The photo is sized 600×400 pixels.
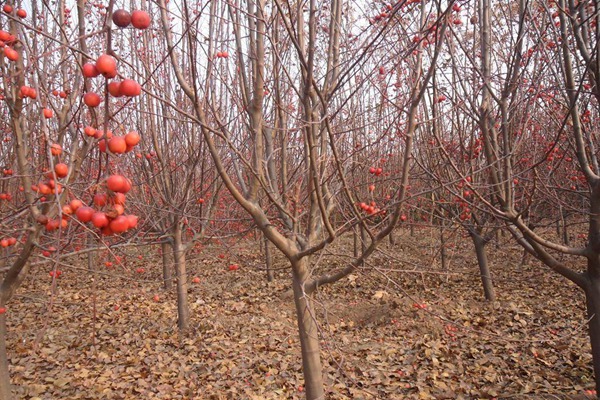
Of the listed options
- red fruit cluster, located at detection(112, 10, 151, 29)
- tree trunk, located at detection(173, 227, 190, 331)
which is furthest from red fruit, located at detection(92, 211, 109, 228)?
tree trunk, located at detection(173, 227, 190, 331)

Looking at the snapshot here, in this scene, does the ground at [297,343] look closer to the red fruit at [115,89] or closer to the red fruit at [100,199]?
the red fruit at [100,199]

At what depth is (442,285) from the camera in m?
7.00

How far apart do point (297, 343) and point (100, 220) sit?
4.22 meters

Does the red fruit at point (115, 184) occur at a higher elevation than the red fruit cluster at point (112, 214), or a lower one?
higher

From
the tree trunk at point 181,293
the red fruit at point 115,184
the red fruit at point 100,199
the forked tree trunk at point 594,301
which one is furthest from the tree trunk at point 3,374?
the forked tree trunk at point 594,301

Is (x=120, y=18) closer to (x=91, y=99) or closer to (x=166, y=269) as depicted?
(x=91, y=99)

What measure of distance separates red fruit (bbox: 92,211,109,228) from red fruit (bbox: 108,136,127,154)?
0.17 meters

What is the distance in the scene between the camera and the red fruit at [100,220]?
3.33 feet

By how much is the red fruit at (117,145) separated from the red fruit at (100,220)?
6.6 inches

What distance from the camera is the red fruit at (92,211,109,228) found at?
3.33 feet

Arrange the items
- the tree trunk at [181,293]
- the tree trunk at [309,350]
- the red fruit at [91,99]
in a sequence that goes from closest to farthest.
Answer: the red fruit at [91,99], the tree trunk at [309,350], the tree trunk at [181,293]

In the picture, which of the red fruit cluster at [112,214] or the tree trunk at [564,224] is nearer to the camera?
the red fruit cluster at [112,214]

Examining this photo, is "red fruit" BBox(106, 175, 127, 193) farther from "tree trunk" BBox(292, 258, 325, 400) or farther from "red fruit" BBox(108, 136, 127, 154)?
"tree trunk" BBox(292, 258, 325, 400)

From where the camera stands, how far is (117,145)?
1.01 metres
